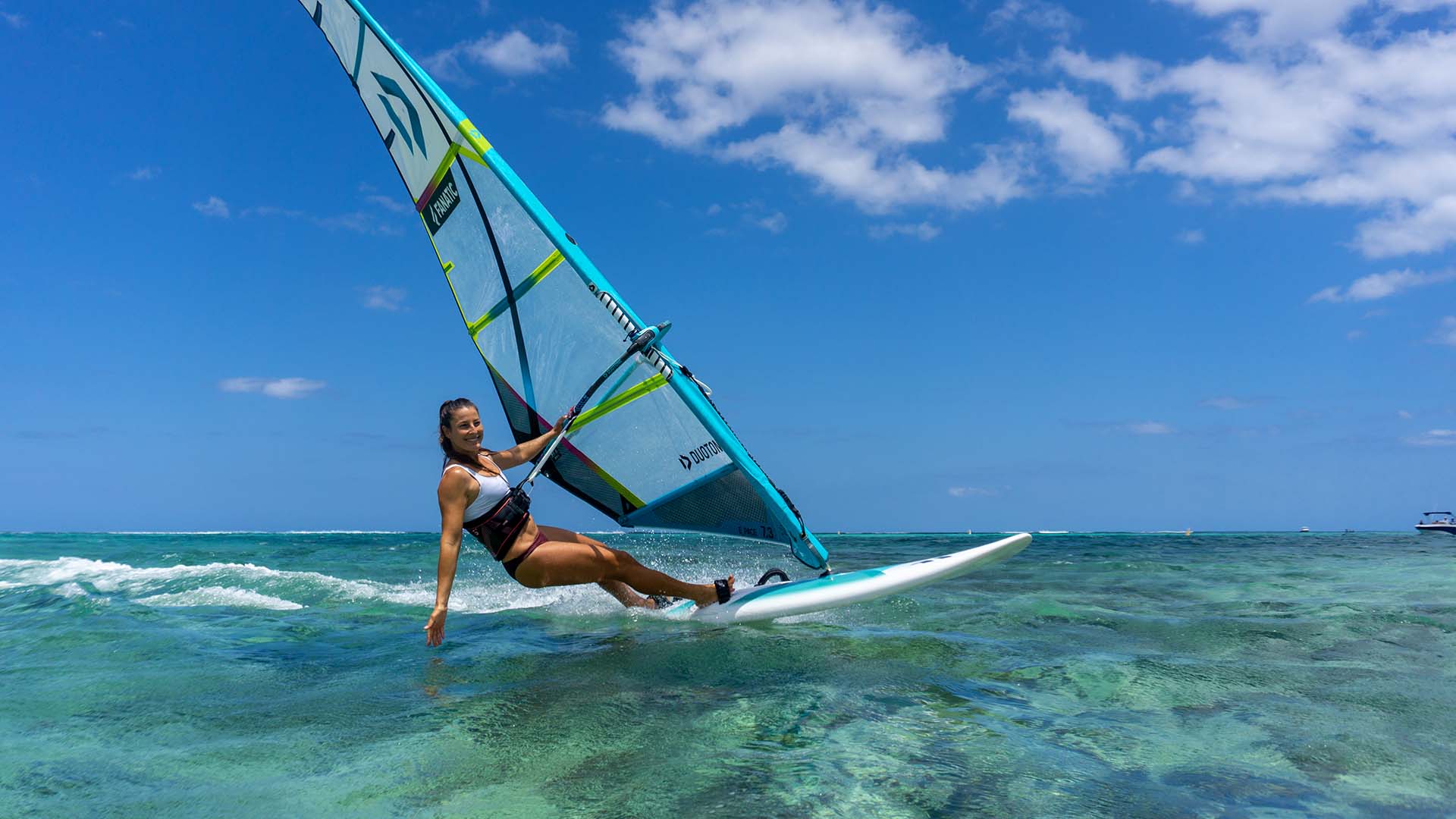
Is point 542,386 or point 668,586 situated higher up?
point 542,386

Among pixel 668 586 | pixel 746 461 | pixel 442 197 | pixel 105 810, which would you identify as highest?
pixel 442 197

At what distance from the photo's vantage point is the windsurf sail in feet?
17.7

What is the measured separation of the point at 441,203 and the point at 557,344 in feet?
5.20

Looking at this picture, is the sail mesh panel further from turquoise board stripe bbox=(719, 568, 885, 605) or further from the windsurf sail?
turquoise board stripe bbox=(719, 568, 885, 605)

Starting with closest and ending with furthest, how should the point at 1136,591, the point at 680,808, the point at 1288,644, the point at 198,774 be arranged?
the point at 680,808 → the point at 198,774 → the point at 1288,644 → the point at 1136,591

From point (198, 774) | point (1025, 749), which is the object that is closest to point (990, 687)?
point (1025, 749)

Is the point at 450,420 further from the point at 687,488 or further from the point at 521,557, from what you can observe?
the point at 687,488

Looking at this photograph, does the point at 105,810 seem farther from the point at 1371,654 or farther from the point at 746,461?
the point at 1371,654

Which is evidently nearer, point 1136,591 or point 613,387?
point 613,387

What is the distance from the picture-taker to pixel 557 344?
5.82 m

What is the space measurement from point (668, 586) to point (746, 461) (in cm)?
109

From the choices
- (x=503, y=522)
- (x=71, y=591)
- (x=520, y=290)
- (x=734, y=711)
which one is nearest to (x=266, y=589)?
(x=71, y=591)

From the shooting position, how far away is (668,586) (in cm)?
574

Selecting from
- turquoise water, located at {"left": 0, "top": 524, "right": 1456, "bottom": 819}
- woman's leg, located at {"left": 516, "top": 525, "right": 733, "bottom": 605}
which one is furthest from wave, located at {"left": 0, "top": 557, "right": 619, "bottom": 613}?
woman's leg, located at {"left": 516, "top": 525, "right": 733, "bottom": 605}
